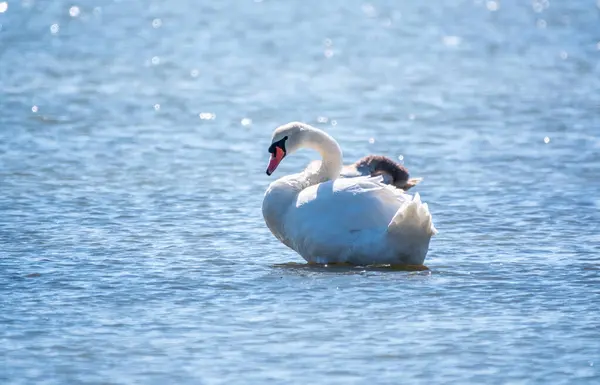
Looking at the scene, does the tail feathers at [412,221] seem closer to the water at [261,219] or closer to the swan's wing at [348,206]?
the swan's wing at [348,206]

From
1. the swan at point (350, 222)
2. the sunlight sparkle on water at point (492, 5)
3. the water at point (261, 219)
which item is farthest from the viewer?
the sunlight sparkle on water at point (492, 5)

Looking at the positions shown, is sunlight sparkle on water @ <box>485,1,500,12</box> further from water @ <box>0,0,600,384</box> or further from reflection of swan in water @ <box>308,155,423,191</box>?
reflection of swan in water @ <box>308,155,423,191</box>

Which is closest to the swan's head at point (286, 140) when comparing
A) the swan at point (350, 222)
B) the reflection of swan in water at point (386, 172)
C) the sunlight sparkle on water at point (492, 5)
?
the swan at point (350, 222)

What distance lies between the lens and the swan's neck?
1177 cm

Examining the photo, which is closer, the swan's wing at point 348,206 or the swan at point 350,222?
the swan at point 350,222

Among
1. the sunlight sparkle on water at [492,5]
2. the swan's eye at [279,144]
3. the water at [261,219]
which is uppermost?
the sunlight sparkle on water at [492,5]

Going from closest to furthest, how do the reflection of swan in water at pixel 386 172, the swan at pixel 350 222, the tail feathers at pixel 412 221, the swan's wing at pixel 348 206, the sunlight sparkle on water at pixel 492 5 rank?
the tail feathers at pixel 412 221, the swan at pixel 350 222, the swan's wing at pixel 348 206, the reflection of swan in water at pixel 386 172, the sunlight sparkle on water at pixel 492 5

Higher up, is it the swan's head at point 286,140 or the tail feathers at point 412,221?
the swan's head at point 286,140

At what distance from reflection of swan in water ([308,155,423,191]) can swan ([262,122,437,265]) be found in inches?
105

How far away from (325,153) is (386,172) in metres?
2.24

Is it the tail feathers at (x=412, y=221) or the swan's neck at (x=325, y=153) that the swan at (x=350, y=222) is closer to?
the tail feathers at (x=412, y=221)

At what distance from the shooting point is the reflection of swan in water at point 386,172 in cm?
1384

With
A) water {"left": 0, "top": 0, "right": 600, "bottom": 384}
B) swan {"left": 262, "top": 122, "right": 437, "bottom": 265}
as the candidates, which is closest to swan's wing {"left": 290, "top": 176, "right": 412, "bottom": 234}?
swan {"left": 262, "top": 122, "right": 437, "bottom": 265}

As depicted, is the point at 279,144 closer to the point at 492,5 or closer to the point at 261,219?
the point at 261,219
